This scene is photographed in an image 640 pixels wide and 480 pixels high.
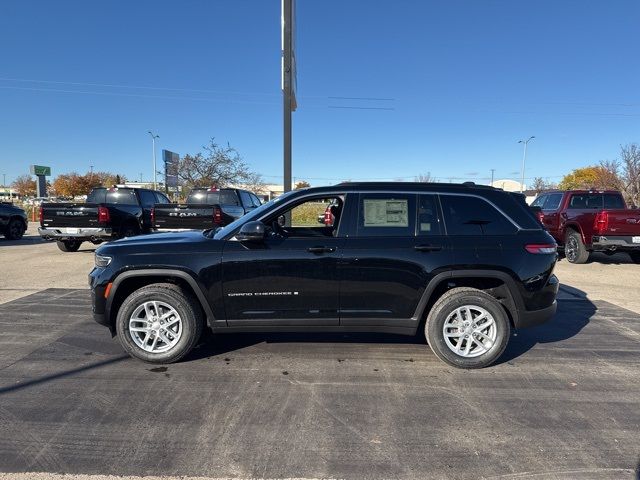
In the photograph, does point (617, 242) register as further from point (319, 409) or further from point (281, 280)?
point (319, 409)

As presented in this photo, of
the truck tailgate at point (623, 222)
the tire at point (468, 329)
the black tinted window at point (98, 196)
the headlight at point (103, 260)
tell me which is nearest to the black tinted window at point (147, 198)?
the black tinted window at point (98, 196)

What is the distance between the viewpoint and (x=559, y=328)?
218 inches

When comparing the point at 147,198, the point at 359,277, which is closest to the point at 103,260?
the point at 359,277

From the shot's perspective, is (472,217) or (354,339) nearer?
(472,217)

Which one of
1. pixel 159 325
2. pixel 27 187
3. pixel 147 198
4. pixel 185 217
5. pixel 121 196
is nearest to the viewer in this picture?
pixel 159 325

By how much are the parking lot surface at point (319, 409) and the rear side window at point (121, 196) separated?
27.4ft

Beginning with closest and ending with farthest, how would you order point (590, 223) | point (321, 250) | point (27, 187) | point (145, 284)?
point (321, 250), point (145, 284), point (590, 223), point (27, 187)

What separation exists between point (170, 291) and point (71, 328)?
214 centimetres

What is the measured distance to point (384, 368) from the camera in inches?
165

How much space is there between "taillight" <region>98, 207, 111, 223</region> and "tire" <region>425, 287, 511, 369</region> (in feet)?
32.8

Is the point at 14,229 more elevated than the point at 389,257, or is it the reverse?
the point at 389,257

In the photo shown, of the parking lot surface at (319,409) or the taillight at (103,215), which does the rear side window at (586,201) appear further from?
the taillight at (103,215)

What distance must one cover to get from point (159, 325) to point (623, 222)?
34.7ft

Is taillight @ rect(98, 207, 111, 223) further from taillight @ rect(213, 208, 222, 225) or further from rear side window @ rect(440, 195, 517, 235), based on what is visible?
rear side window @ rect(440, 195, 517, 235)
